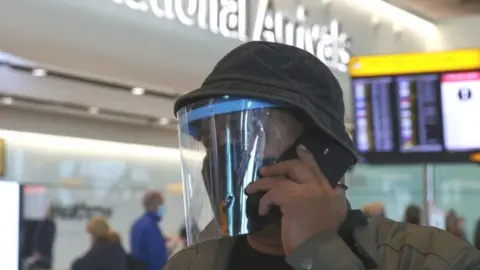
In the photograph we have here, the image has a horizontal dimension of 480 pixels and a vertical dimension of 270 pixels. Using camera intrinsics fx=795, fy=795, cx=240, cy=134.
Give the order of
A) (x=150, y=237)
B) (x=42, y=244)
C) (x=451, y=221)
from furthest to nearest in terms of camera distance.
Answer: (x=42, y=244) → (x=150, y=237) → (x=451, y=221)

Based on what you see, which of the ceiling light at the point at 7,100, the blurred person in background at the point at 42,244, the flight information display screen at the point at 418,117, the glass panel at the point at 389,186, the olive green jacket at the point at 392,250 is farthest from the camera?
the glass panel at the point at 389,186

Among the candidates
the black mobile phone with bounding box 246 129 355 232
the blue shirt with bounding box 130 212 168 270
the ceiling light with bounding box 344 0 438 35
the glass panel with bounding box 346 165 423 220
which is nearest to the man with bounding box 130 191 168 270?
the blue shirt with bounding box 130 212 168 270

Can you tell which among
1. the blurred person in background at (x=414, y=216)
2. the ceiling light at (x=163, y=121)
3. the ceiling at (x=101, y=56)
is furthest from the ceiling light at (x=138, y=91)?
the blurred person in background at (x=414, y=216)

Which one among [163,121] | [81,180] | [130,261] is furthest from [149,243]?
[163,121]

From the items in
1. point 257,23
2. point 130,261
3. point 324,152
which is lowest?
point 130,261

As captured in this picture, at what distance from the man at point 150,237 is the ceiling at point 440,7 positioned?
4.53m

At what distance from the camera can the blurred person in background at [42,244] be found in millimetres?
7863

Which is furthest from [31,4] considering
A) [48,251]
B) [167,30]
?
[48,251]

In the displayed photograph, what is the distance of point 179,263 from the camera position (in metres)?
1.25

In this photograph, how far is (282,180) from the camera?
1056 mm

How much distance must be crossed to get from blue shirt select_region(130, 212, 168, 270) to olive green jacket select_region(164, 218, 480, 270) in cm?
590

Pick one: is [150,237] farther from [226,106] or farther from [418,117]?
[226,106]

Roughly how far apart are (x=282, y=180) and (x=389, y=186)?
1090cm

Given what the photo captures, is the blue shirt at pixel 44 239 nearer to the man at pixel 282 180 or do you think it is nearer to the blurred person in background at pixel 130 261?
the blurred person in background at pixel 130 261
